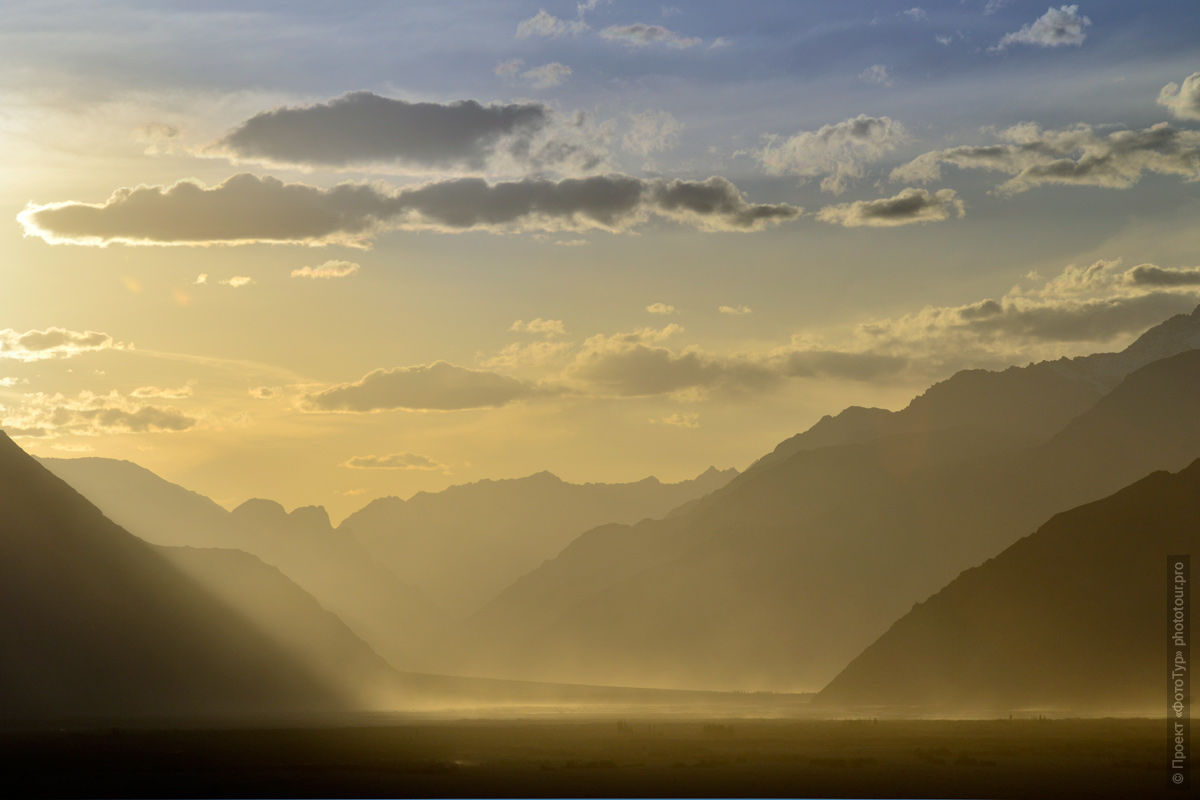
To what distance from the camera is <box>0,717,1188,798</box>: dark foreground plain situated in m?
95.2

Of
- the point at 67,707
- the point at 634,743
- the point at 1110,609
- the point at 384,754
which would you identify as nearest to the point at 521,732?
the point at 634,743

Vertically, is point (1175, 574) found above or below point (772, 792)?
above

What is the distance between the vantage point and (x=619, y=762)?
4636 inches

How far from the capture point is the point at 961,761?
10962 cm

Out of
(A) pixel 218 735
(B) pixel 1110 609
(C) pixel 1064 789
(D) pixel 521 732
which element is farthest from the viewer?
(B) pixel 1110 609

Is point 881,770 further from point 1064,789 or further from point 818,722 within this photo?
point 818,722

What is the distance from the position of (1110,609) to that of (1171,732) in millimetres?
62710

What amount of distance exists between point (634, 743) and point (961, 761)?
42.3 m

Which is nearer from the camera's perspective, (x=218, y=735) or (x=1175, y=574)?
(x=218, y=735)

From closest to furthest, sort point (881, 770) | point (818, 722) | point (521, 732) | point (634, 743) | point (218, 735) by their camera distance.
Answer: point (881, 770) → point (634, 743) → point (218, 735) → point (521, 732) → point (818, 722)

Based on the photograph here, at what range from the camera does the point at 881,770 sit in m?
105

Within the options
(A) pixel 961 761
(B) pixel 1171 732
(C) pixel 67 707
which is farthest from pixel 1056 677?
(C) pixel 67 707

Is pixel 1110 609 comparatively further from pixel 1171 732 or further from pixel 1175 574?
pixel 1171 732

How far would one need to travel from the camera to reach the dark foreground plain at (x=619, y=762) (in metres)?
95.2
